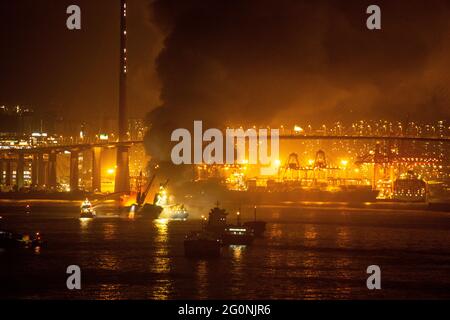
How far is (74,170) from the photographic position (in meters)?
98.6

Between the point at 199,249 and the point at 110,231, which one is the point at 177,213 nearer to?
the point at 110,231

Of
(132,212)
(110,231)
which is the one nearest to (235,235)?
(110,231)

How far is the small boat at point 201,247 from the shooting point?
36.8 m

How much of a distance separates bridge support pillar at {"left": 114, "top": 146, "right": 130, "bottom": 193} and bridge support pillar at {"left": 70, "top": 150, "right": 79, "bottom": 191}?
12040 mm

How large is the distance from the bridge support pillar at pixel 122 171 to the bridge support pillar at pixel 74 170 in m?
12.0

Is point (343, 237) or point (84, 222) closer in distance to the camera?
point (343, 237)

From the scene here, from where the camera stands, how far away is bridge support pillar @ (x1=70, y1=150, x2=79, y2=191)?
95.6m

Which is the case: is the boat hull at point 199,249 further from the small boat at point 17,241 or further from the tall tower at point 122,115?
the tall tower at point 122,115

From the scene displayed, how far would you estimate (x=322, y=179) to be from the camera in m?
120

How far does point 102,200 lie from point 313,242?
46485 millimetres

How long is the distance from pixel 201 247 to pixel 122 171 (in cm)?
4730

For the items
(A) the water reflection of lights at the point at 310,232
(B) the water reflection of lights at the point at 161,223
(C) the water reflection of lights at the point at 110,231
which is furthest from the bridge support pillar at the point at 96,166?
(A) the water reflection of lights at the point at 310,232

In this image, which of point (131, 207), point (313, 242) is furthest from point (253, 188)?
point (313, 242)
